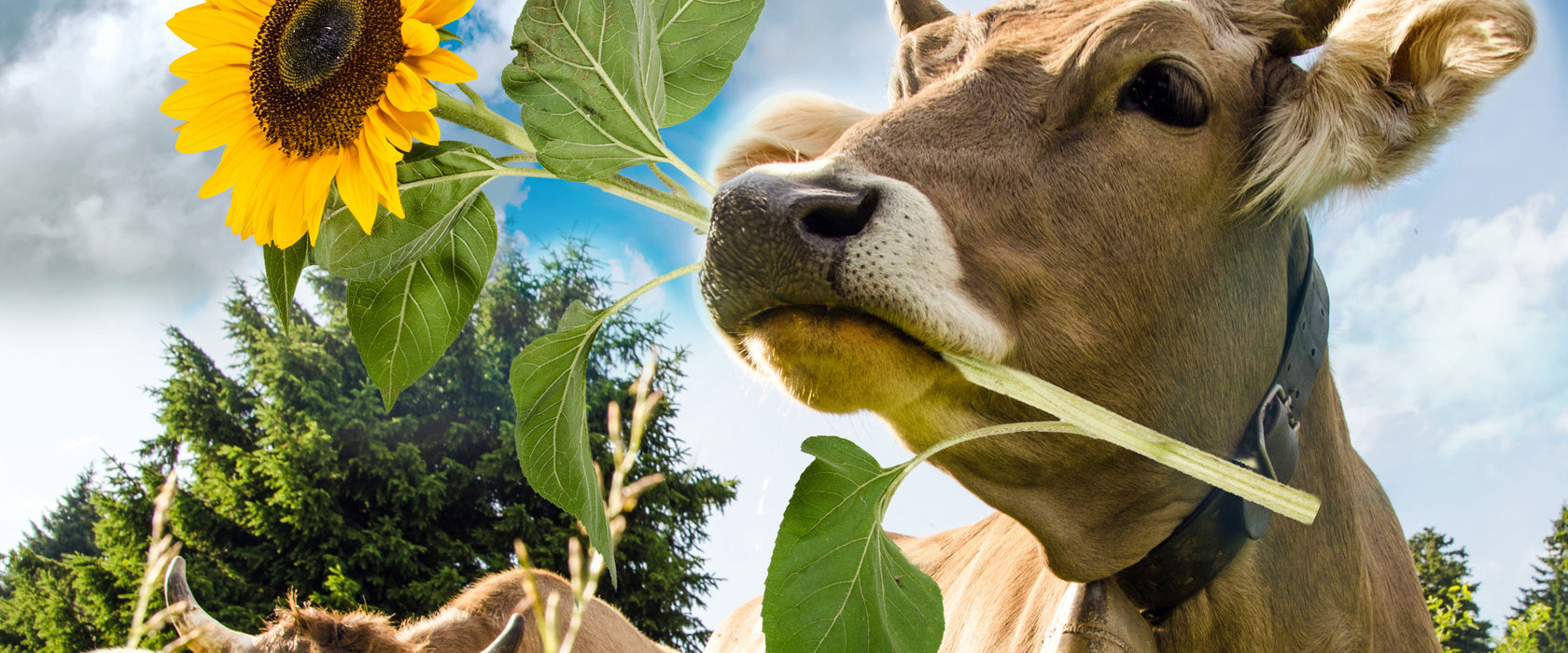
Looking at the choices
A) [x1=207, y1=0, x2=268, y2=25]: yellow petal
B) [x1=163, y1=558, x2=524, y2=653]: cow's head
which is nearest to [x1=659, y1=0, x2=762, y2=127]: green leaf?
[x1=207, y1=0, x2=268, y2=25]: yellow petal

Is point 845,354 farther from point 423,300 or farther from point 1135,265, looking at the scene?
point 423,300

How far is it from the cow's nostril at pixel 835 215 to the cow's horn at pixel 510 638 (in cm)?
207

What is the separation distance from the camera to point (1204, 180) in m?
1.54

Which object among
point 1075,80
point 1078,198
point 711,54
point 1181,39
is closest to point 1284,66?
point 1181,39

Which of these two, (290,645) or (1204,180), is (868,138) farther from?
(290,645)

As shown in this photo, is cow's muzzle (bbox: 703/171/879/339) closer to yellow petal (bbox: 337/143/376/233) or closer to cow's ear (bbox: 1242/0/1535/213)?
yellow petal (bbox: 337/143/376/233)

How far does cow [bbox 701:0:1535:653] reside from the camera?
1.25 m

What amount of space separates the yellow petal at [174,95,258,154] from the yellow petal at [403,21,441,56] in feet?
0.94

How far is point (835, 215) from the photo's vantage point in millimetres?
1205

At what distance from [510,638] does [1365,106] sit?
8.47ft

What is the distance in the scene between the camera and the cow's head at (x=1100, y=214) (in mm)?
1230

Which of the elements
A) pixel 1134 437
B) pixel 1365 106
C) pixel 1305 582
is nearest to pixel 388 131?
pixel 1134 437

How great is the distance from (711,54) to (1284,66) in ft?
3.60

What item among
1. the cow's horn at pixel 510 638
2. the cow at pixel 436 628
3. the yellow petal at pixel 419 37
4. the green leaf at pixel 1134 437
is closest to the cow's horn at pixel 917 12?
the green leaf at pixel 1134 437
